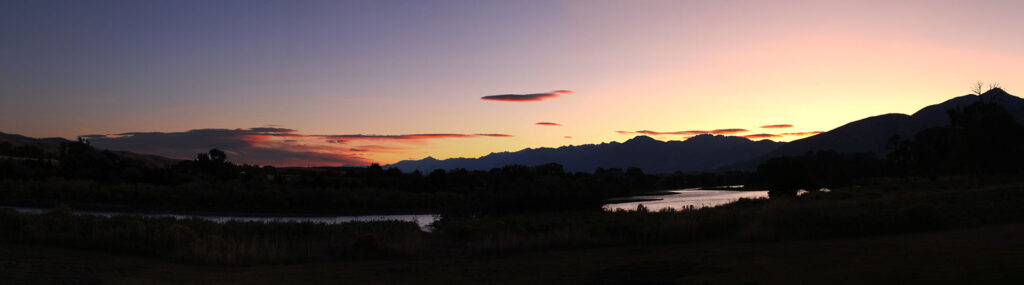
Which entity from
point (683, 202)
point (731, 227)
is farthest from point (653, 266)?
point (683, 202)

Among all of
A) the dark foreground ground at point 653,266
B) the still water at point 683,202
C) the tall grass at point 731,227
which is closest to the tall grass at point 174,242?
the dark foreground ground at point 653,266

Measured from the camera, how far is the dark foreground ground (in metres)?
12.0

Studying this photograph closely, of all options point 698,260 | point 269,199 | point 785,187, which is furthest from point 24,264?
point 785,187

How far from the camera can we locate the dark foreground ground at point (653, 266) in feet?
39.5

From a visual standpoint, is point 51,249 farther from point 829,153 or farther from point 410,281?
point 829,153

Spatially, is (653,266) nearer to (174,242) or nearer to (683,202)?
(174,242)

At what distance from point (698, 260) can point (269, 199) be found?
53.7 metres

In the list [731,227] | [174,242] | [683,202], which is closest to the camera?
[174,242]

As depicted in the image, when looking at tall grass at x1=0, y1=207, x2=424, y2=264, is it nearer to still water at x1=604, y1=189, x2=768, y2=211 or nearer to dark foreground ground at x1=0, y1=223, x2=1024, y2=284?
dark foreground ground at x1=0, y1=223, x2=1024, y2=284

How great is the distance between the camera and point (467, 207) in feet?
115

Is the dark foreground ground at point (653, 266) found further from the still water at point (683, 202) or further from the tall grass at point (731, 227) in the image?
the still water at point (683, 202)

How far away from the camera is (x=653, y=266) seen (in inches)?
614

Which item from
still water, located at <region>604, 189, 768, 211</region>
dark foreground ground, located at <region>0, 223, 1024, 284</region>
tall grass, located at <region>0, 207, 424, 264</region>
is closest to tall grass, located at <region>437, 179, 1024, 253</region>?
dark foreground ground, located at <region>0, 223, 1024, 284</region>

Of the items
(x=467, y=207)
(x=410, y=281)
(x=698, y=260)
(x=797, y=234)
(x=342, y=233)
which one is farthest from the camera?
(x=467, y=207)
